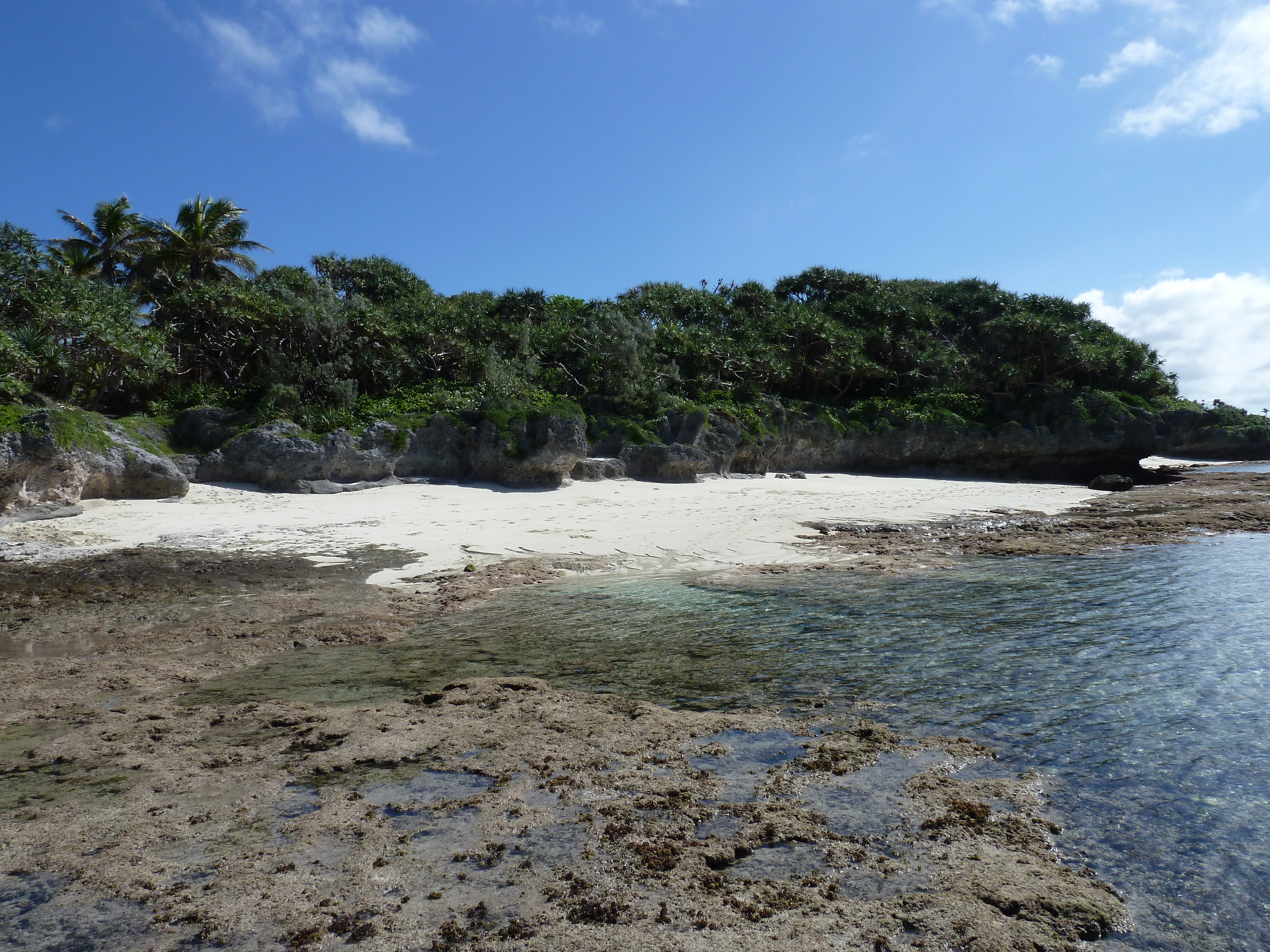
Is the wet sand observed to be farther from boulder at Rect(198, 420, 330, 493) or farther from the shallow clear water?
boulder at Rect(198, 420, 330, 493)

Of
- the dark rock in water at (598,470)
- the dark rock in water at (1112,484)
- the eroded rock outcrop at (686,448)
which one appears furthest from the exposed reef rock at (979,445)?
the dark rock in water at (598,470)

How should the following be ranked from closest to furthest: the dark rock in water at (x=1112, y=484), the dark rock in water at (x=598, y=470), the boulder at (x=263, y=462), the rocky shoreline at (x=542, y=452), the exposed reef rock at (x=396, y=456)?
the rocky shoreline at (x=542, y=452) → the boulder at (x=263, y=462) → the exposed reef rock at (x=396, y=456) → the dark rock in water at (x=598, y=470) → the dark rock in water at (x=1112, y=484)

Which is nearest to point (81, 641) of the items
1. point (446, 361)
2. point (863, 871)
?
point (863, 871)

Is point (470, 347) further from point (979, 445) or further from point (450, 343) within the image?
point (979, 445)

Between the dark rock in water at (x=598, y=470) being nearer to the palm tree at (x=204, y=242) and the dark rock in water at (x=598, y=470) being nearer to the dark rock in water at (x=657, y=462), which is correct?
the dark rock in water at (x=657, y=462)

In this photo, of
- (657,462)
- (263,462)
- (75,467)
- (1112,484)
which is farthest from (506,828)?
(1112,484)

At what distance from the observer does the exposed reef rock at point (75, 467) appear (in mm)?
12977

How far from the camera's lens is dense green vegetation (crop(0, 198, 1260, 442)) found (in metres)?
20.1

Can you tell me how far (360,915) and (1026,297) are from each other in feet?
161

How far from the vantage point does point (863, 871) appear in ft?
10.2

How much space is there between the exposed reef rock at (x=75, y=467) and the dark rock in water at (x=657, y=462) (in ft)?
41.4

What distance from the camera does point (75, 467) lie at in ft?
45.6


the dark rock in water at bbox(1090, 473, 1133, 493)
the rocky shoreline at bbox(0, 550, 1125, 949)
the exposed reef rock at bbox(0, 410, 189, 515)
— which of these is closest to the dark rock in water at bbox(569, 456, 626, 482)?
the exposed reef rock at bbox(0, 410, 189, 515)

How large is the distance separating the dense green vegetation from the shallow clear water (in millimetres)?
13183
